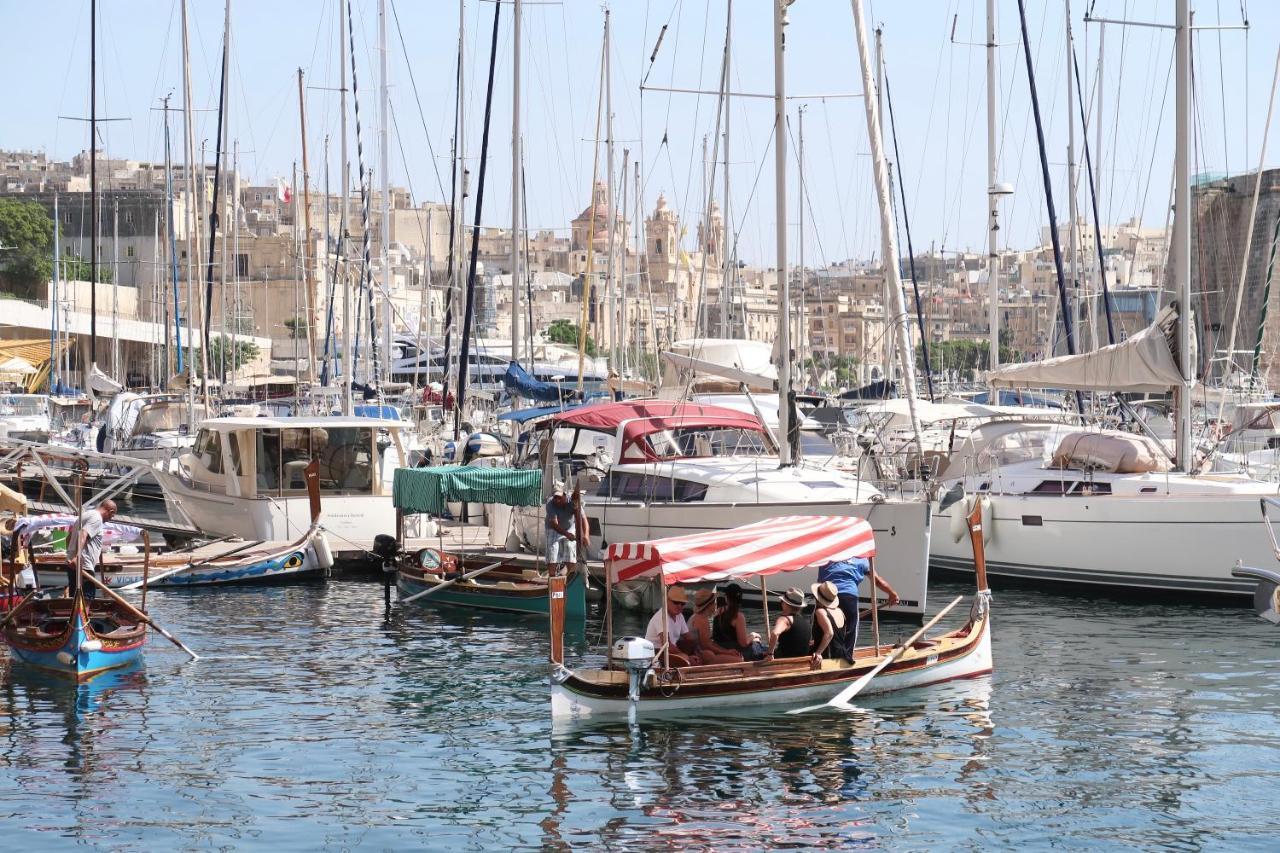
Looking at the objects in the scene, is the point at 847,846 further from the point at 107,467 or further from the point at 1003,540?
the point at 107,467

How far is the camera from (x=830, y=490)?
944 inches

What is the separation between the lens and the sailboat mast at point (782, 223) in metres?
24.8

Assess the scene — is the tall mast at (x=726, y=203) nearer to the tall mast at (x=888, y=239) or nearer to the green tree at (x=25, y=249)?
the tall mast at (x=888, y=239)

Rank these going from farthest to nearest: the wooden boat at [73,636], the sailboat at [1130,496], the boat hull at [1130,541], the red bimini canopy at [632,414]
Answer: the red bimini canopy at [632,414], the sailboat at [1130,496], the boat hull at [1130,541], the wooden boat at [73,636]

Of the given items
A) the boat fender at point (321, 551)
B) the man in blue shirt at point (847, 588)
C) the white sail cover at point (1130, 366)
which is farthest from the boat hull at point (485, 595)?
the white sail cover at point (1130, 366)

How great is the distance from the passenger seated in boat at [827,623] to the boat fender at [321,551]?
12590 mm

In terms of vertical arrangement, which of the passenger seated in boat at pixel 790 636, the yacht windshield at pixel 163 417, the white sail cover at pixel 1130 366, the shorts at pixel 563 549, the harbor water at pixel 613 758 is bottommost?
the harbor water at pixel 613 758

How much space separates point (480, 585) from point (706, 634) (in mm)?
7702

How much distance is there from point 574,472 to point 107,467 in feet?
74.1

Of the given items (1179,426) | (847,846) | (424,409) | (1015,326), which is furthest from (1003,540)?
(1015,326)

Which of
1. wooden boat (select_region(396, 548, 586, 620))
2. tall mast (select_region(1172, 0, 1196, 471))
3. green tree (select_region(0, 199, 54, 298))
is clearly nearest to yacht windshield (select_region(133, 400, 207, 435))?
wooden boat (select_region(396, 548, 586, 620))

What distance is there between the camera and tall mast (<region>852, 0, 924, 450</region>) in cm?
2323

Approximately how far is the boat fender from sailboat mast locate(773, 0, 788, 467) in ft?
26.6

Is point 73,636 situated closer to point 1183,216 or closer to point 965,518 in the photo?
point 965,518
